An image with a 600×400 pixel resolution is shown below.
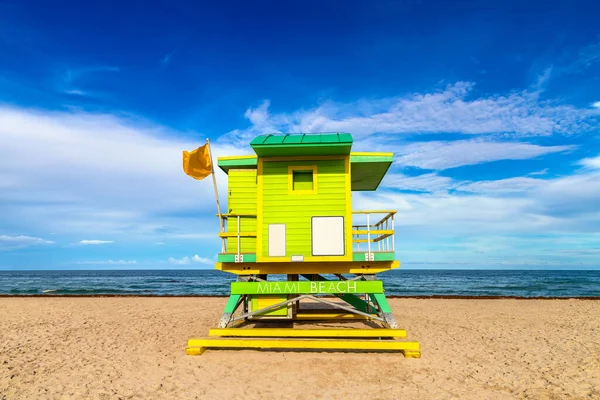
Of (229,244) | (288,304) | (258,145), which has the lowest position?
(288,304)

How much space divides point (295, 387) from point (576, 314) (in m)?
19.5

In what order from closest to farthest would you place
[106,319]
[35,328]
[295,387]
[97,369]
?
[295,387] → [97,369] → [35,328] → [106,319]

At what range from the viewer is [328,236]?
1105 cm

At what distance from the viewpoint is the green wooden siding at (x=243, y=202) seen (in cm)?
1202

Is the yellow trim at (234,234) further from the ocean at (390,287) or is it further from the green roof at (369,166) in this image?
the ocean at (390,287)

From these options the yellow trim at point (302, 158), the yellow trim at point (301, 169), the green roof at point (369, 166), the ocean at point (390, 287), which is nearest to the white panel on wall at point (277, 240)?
the yellow trim at point (301, 169)

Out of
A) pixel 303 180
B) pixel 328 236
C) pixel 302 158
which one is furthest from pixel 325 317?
pixel 302 158

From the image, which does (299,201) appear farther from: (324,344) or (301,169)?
(324,344)

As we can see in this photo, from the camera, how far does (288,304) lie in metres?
12.0

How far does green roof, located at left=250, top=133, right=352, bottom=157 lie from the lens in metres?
10.6

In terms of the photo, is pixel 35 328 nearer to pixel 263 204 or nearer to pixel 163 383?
pixel 163 383

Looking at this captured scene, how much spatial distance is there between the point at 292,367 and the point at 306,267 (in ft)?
9.15

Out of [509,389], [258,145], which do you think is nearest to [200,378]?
[258,145]

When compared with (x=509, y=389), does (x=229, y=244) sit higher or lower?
higher
